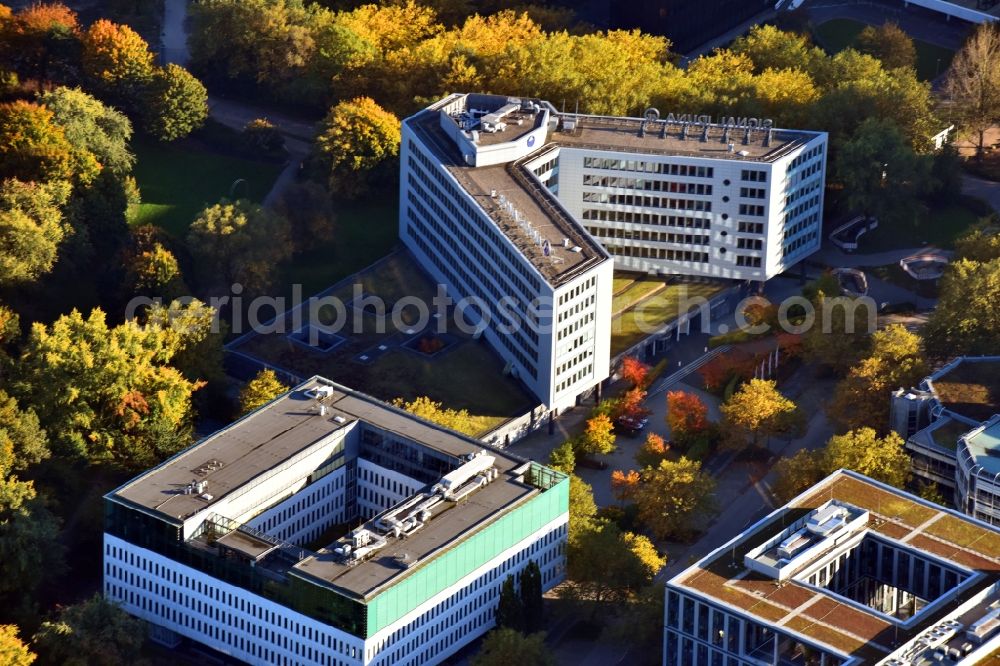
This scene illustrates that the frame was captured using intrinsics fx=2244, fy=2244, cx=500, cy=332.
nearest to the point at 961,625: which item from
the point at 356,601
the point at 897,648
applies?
the point at 897,648

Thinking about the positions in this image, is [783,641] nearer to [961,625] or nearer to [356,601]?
[961,625]

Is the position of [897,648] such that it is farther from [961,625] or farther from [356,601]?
[356,601]

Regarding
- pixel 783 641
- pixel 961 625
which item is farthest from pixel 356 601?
pixel 961 625

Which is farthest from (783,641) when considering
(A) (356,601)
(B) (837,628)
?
(A) (356,601)

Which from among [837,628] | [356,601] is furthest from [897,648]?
[356,601]

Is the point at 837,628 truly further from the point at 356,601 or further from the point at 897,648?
the point at 356,601
